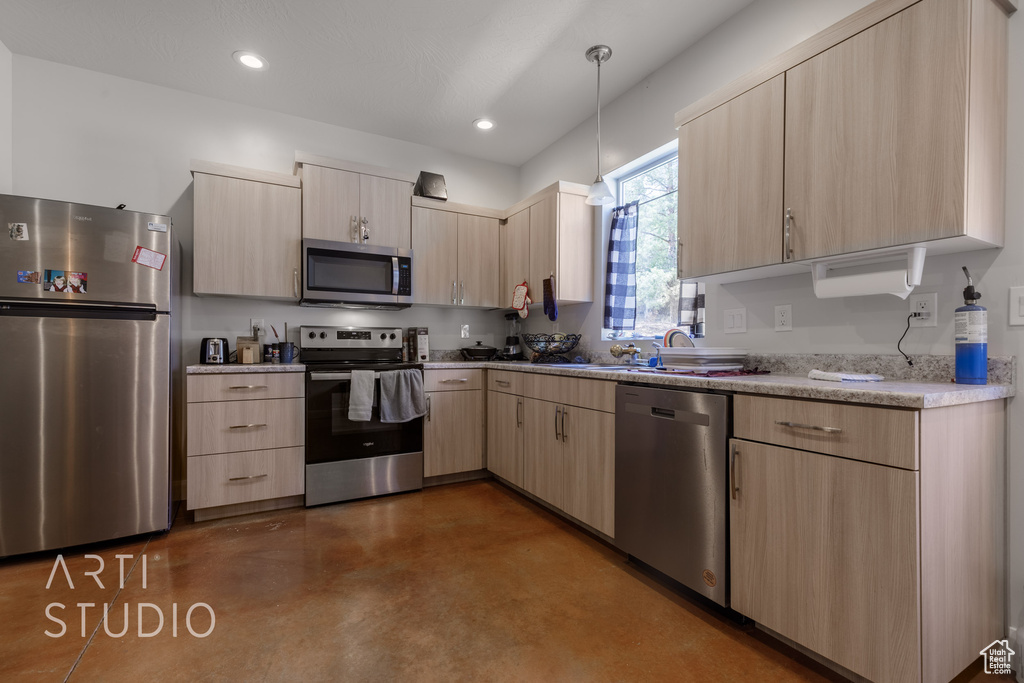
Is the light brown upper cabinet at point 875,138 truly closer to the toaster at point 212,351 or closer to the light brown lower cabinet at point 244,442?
the light brown lower cabinet at point 244,442

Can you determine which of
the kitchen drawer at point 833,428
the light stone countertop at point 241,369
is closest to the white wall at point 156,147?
the light stone countertop at point 241,369

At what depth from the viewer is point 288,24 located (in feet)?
8.18

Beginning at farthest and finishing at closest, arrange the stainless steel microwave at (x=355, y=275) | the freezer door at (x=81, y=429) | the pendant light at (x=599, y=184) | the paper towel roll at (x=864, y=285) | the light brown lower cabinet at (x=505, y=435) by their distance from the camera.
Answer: the stainless steel microwave at (x=355, y=275) < the light brown lower cabinet at (x=505, y=435) < the pendant light at (x=599, y=184) < the freezer door at (x=81, y=429) < the paper towel roll at (x=864, y=285)

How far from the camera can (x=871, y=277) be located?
5.52ft

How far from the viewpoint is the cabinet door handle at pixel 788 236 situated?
1.83 meters

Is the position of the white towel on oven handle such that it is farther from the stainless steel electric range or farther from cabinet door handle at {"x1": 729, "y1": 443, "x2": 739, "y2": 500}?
cabinet door handle at {"x1": 729, "y1": 443, "x2": 739, "y2": 500}

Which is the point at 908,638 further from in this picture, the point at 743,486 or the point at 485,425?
the point at 485,425

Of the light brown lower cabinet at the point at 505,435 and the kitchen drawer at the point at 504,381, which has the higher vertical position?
the kitchen drawer at the point at 504,381

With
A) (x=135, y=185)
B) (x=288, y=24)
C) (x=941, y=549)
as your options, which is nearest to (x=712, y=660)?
(x=941, y=549)

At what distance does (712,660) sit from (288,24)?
3.46 m

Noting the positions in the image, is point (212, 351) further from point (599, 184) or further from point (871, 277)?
point (871, 277)

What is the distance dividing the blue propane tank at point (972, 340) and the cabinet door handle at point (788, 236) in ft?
1.74

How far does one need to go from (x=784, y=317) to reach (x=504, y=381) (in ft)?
5.86

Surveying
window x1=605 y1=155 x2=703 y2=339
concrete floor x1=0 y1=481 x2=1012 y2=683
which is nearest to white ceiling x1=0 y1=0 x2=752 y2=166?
window x1=605 y1=155 x2=703 y2=339
